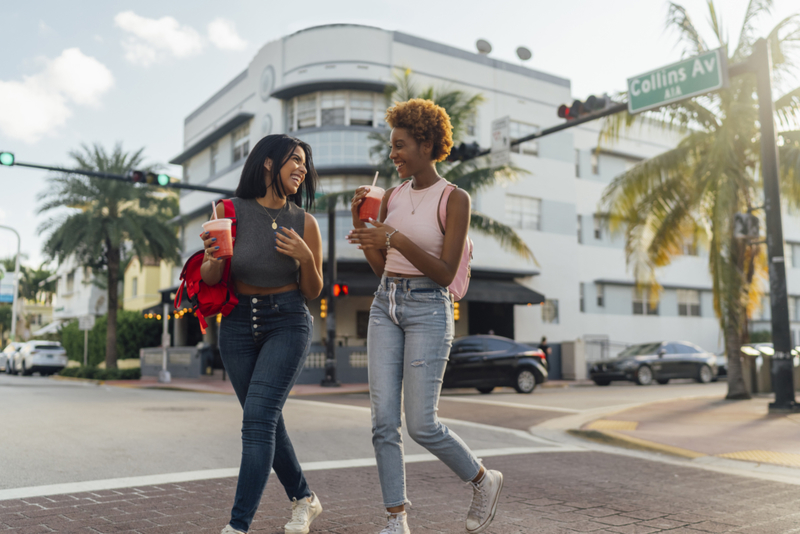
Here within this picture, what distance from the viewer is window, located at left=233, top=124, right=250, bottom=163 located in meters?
29.8

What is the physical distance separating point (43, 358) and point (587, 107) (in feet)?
90.5

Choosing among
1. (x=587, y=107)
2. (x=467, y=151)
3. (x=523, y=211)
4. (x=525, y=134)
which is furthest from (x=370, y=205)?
(x=525, y=134)

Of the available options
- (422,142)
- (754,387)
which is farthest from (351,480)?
(754,387)

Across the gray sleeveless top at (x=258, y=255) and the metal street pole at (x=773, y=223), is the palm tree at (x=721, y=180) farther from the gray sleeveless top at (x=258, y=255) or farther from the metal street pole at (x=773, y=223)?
the gray sleeveless top at (x=258, y=255)

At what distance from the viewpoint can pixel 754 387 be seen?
1530 cm

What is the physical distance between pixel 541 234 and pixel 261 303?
89.4 feet

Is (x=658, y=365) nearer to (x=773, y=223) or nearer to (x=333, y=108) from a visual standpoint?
(x=773, y=223)

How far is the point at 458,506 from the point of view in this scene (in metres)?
4.48

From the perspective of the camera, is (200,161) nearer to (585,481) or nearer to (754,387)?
(754,387)

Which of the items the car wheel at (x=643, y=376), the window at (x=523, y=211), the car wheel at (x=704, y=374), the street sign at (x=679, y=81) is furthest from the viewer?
Result: the window at (x=523, y=211)

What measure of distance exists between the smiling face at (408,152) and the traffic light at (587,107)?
32.2 ft

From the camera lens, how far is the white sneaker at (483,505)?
11.2 ft

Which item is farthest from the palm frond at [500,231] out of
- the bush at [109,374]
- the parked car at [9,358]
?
the parked car at [9,358]

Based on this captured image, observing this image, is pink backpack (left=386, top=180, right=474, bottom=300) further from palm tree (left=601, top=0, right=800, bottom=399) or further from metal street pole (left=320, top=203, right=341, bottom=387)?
metal street pole (left=320, top=203, right=341, bottom=387)
